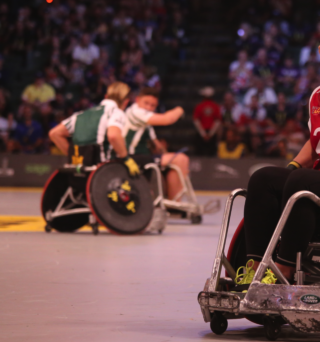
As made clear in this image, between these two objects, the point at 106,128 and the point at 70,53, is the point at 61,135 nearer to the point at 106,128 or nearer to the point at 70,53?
the point at 106,128

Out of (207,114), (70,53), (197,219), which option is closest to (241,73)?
(207,114)

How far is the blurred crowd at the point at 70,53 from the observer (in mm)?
17375

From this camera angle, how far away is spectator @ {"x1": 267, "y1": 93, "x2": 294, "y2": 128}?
17234mm

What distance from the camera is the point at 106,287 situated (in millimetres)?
5070

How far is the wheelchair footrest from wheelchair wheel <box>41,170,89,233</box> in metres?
5.08

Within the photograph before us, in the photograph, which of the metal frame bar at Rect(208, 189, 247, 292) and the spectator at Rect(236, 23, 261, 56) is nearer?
the metal frame bar at Rect(208, 189, 247, 292)

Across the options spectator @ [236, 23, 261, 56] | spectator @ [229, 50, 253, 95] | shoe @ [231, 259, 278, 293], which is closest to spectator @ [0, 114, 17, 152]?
spectator @ [229, 50, 253, 95]

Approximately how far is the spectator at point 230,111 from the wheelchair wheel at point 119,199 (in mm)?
8931

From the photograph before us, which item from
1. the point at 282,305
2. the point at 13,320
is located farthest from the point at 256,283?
the point at 13,320

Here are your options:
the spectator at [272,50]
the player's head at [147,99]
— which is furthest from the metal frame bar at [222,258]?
the spectator at [272,50]

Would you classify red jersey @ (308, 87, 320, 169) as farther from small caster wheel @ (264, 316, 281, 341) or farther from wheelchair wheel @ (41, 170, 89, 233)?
wheelchair wheel @ (41, 170, 89, 233)

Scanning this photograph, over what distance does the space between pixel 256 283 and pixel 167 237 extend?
480 cm

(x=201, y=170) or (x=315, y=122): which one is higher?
(x=315, y=122)

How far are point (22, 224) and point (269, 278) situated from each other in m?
6.03
